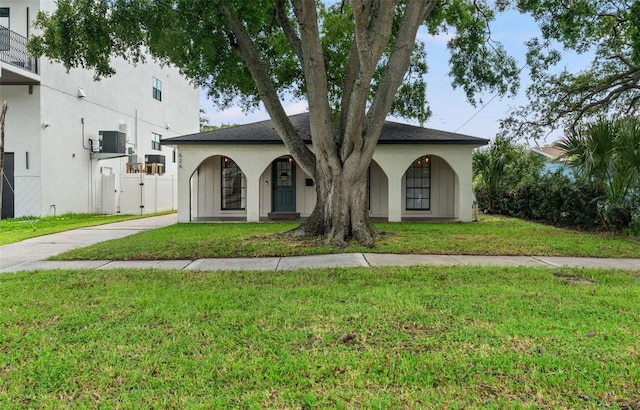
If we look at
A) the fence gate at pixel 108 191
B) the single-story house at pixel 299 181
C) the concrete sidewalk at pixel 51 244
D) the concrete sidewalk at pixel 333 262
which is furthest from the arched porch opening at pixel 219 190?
the concrete sidewalk at pixel 333 262

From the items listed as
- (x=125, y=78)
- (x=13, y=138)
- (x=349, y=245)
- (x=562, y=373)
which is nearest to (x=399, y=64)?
(x=349, y=245)

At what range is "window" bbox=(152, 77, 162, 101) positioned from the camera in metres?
24.9

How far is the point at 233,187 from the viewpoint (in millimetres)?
16906

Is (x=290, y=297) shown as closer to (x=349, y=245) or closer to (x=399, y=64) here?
(x=349, y=245)

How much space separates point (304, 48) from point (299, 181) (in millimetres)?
7945

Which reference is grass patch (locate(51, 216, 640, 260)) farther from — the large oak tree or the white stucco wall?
the white stucco wall

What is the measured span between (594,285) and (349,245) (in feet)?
15.2

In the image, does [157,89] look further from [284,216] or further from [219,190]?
[284,216]

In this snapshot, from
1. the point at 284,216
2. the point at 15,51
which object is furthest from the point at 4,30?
the point at 284,216

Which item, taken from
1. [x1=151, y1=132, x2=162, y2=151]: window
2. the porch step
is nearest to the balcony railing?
[x1=151, y1=132, x2=162, y2=151]: window

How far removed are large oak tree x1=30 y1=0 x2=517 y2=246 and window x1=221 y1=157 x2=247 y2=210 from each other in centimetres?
473

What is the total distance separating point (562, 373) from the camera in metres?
3.10

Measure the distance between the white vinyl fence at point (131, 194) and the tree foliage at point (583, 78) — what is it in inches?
667

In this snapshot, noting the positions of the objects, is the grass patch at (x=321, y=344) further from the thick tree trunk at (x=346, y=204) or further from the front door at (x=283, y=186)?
the front door at (x=283, y=186)
